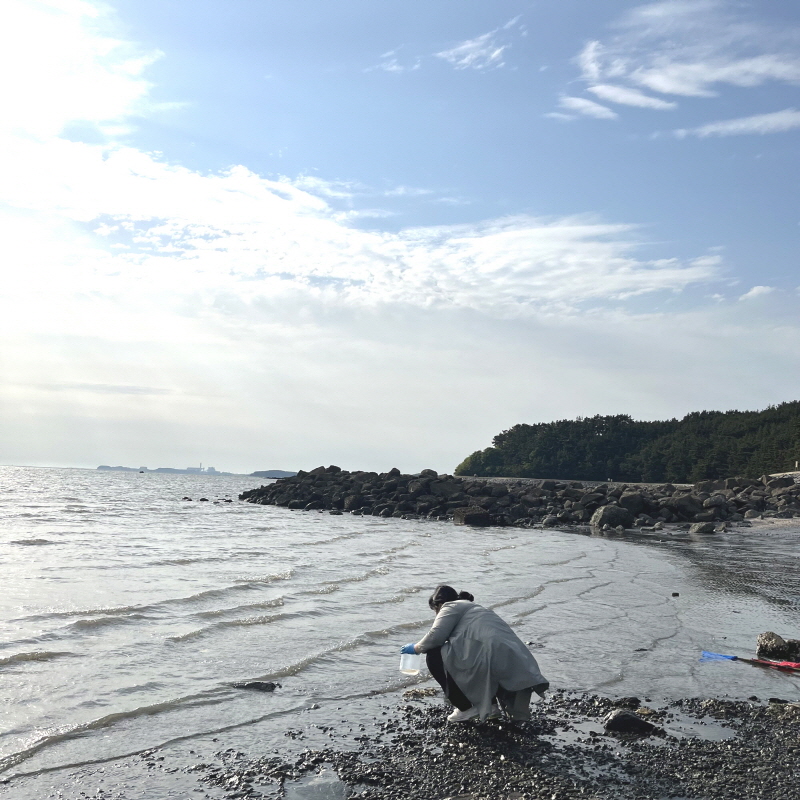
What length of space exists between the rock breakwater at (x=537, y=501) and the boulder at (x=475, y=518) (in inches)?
2.0

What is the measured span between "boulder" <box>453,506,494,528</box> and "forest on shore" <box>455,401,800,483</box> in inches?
1211

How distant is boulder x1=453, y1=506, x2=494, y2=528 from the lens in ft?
122

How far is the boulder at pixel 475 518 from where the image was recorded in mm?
37250

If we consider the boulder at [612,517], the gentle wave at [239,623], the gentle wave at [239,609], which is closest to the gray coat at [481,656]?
the gentle wave at [239,623]

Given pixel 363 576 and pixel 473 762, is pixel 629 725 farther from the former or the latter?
pixel 363 576

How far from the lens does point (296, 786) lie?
5535 millimetres

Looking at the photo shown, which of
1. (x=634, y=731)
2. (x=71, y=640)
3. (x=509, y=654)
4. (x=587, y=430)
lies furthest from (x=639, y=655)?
(x=587, y=430)

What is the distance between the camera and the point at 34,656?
905 centimetres

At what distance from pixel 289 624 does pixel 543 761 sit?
246 inches

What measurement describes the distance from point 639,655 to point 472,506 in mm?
30115

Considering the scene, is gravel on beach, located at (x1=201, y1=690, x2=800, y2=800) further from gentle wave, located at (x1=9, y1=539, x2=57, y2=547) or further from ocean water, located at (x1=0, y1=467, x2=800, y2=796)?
gentle wave, located at (x1=9, y1=539, x2=57, y2=547)

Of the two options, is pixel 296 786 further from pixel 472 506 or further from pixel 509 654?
pixel 472 506

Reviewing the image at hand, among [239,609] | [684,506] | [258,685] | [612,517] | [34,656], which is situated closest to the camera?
[258,685]

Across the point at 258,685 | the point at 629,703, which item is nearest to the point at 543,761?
the point at 629,703
